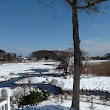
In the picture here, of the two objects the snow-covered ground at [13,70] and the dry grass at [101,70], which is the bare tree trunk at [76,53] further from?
the snow-covered ground at [13,70]

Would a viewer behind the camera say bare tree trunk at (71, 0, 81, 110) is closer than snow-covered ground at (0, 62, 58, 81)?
Yes

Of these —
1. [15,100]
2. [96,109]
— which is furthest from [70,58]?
[96,109]

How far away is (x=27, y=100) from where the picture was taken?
12672 millimetres

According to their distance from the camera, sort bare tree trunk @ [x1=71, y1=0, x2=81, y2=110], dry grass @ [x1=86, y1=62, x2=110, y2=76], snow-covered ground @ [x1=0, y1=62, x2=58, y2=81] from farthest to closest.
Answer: snow-covered ground @ [x1=0, y1=62, x2=58, y2=81], dry grass @ [x1=86, y1=62, x2=110, y2=76], bare tree trunk @ [x1=71, y1=0, x2=81, y2=110]

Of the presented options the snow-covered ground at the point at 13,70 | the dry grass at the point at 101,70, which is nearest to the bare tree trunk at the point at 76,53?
the dry grass at the point at 101,70

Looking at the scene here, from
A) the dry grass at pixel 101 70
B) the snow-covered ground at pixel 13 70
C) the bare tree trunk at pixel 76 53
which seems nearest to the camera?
the bare tree trunk at pixel 76 53

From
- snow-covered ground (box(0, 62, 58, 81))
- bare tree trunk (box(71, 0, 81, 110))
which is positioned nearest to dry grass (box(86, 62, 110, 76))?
snow-covered ground (box(0, 62, 58, 81))

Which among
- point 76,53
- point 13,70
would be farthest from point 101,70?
point 76,53

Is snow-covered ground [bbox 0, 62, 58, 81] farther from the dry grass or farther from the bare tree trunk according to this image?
the bare tree trunk

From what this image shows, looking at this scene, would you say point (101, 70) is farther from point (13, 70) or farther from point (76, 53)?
point (76, 53)

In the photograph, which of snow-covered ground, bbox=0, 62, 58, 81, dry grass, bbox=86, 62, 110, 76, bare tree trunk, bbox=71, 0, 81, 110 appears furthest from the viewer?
snow-covered ground, bbox=0, 62, 58, 81

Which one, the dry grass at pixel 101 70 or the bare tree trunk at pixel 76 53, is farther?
the dry grass at pixel 101 70

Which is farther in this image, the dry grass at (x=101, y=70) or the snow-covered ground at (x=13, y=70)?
the snow-covered ground at (x=13, y=70)

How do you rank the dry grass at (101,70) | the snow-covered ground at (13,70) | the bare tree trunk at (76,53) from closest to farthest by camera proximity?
the bare tree trunk at (76,53), the dry grass at (101,70), the snow-covered ground at (13,70)
